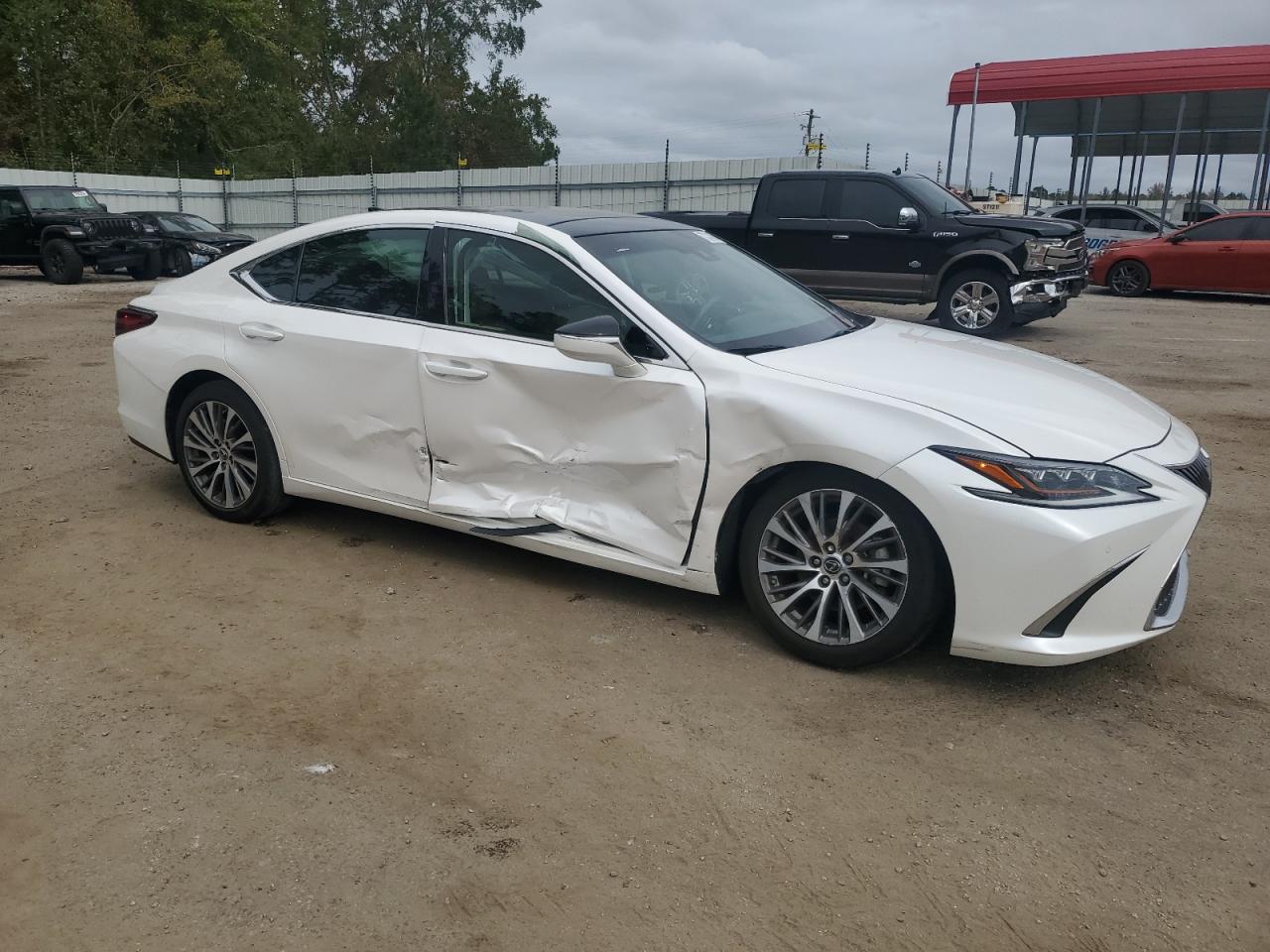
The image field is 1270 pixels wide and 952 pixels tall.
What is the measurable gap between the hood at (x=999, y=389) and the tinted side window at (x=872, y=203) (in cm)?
841

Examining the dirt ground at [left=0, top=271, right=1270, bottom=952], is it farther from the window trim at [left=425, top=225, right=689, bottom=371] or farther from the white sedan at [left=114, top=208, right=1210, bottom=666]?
the window trim at [left=425, top=225, right=689, bottom=371]

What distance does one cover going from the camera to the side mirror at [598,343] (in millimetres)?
3785

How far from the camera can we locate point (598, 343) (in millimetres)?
3775

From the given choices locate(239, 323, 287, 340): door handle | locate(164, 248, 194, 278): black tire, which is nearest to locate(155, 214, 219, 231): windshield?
locate(164, 248, 194, 278): black tire

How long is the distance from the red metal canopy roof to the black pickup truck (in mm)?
12873

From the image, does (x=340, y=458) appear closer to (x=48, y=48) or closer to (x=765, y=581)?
(x=765, y=581)

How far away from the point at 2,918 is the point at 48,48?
147 ft

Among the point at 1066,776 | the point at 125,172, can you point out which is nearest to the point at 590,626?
the point at 1066,776

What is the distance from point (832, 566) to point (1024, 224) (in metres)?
9.63

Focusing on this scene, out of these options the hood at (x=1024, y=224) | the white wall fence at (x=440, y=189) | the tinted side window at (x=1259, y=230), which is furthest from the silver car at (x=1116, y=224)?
the hood at (x=1024, y=224)

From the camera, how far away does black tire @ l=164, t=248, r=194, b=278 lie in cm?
2055

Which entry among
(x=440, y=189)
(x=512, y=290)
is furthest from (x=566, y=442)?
(x=440, y=189)

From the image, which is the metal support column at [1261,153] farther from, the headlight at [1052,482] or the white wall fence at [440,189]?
the headlight at [1052,482]

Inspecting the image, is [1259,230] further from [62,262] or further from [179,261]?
[62,262]
